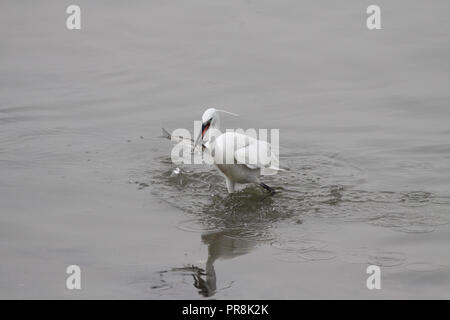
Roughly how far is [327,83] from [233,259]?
592 centimetres

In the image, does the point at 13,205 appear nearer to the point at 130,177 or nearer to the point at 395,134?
the point at 130,177

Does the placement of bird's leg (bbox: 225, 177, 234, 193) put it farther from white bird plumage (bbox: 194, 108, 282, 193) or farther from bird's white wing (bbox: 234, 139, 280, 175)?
bird's white wing (bbox: 234, 139, 280, 175)

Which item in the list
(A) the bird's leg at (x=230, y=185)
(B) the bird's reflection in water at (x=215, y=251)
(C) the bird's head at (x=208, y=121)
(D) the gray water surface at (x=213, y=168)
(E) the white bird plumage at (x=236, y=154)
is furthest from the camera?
(A) the bird's leg at (x=230, y=185)

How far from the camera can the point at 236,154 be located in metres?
8.02

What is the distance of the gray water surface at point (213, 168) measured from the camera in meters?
6.33

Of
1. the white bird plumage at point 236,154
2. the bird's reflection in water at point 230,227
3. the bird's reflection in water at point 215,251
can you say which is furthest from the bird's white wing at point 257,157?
the bird's reflection in water at point 215,251

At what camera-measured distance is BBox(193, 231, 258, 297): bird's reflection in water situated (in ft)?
19.7

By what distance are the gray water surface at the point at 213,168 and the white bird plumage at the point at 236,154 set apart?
0.92 feet

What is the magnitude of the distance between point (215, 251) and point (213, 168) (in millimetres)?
2427

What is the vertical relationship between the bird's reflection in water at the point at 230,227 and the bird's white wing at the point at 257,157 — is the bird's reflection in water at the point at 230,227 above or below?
below

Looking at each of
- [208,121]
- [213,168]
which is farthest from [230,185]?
[208,121]

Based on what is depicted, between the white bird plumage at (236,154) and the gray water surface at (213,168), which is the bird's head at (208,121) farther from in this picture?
the gray water surface at (213,168)

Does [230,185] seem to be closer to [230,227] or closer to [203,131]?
[203,131]

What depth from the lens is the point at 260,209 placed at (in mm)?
7887
